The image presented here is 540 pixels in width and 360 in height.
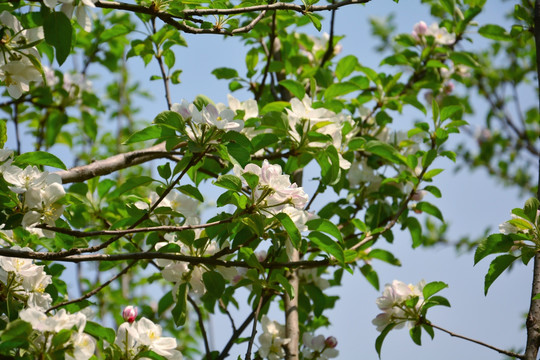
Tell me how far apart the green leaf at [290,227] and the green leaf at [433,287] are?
0.57 m

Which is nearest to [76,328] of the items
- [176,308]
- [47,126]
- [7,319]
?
[7,319]

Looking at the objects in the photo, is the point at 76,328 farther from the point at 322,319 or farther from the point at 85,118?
the point at 85,118

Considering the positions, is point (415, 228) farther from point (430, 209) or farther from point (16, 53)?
point (16, 53)

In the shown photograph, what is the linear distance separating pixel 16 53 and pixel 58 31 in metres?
0.31

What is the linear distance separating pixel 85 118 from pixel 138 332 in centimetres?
173

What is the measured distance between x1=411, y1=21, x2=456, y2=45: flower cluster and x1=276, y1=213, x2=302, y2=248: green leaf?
1.68 m

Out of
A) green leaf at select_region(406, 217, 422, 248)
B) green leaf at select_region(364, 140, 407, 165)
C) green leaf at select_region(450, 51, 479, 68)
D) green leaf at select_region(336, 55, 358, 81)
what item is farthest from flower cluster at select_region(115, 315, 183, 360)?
green leaf at select_region(450, 51, 479, 68)

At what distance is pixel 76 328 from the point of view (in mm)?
1246

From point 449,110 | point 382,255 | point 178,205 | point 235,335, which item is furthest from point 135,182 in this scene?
point 449,110

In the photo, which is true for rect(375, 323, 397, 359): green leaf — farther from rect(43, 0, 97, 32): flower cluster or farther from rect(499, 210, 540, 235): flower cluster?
rect(43, 0, 97, 32): flower cluster

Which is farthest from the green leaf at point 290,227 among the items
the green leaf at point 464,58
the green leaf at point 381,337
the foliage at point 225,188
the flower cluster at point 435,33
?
the flower cluster at point 435,33

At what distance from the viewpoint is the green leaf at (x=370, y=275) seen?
2277 mm

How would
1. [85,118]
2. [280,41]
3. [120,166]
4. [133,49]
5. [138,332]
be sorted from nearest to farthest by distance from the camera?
[138,332] < [120,166] < [133,49] < [280,41] < [85,118]

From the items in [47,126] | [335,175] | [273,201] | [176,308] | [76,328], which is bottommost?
[76,328]
